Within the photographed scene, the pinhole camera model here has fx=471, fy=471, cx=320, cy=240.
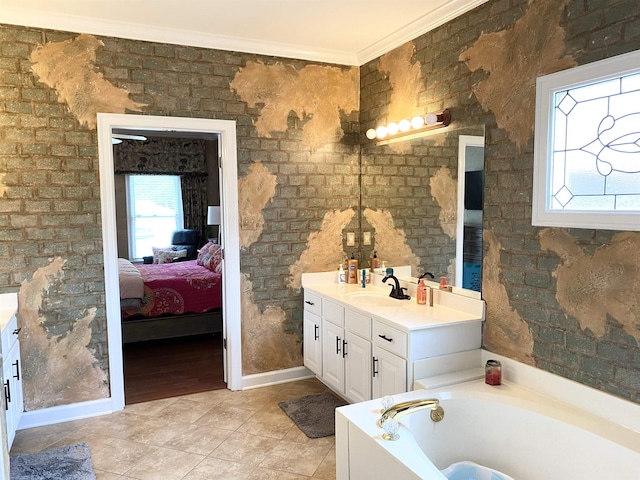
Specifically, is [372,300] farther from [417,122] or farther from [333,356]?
[417,122]

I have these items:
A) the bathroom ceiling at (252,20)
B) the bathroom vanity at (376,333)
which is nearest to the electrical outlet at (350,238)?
the bathroom vanity at (376,333)

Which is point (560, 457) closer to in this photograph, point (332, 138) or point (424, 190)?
point (424, 190)

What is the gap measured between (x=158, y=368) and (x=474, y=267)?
3005mm

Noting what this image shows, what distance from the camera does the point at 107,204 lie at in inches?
130

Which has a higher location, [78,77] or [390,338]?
[78,77]

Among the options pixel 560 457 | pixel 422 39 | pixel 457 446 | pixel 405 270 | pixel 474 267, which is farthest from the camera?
pixel 405 270

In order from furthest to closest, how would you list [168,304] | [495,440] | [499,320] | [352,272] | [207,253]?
[207,253], [168,304], [352,272], [499,320], [495,440]

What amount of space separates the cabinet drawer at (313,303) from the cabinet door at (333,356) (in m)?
0.13

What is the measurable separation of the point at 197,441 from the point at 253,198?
180cm

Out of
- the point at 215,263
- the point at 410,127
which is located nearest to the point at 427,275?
the point at 410,127

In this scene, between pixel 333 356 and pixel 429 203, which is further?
pixel 333 356

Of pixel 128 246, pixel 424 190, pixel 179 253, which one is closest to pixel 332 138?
pixel 424 190

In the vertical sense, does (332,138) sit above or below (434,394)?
above

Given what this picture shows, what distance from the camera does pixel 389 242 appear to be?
3.80m
